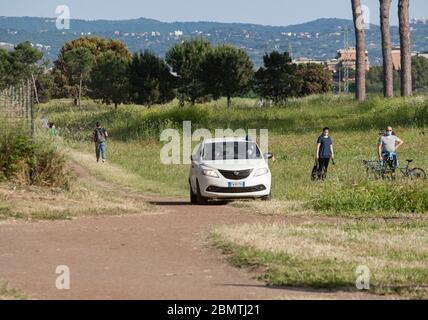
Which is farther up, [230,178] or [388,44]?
[388,44]

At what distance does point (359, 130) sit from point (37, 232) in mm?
36971

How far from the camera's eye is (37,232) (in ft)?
65.1

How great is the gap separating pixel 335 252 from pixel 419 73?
162 meters

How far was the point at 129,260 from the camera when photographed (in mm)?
16188

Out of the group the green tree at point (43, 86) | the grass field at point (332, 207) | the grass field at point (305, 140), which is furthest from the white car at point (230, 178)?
the green tree at point (43, 86)

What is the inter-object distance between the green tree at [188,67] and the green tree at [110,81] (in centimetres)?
912

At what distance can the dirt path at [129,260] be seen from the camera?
12.9 m

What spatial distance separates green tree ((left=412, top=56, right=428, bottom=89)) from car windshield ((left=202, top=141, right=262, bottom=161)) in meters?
147

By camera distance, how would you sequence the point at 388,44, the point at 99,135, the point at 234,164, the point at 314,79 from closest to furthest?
the point at 234,164
the point at 99,135
the point at 388,44
the point at 314,79

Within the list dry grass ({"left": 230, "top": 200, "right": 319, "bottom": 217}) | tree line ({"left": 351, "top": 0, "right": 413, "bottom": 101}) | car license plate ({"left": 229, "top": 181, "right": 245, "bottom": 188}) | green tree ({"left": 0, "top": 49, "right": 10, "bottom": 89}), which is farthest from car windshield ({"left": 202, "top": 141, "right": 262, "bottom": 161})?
green tree ({"left": 0, "top": 49, "right": 10, "bottom": 89})

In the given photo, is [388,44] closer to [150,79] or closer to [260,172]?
[150,79]

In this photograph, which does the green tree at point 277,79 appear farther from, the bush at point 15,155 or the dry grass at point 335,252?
the dry grass at point 335,252

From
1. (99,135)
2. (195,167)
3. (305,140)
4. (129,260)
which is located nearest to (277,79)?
(305,140)

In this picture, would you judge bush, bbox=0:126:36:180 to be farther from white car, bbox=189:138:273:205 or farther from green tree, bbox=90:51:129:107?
green tree, bbox=90:51:129:107
